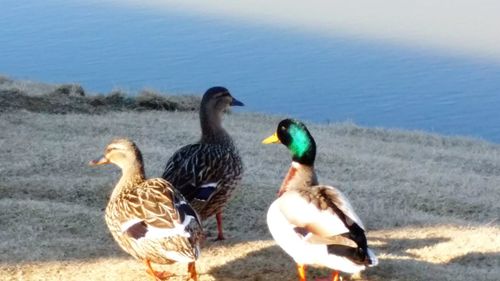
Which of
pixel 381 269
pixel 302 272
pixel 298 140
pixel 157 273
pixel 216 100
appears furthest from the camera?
pixel 216 100

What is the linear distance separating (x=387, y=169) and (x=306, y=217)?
13.1 ft

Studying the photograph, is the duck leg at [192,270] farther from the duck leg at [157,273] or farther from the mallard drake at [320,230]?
the mallard drake at [320,230]

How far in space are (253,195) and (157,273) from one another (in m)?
2.03

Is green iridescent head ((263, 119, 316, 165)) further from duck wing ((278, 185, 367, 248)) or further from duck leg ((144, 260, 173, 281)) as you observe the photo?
duck leg ((144, 260, 173, 281))

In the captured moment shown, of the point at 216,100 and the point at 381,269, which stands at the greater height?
the point at 216,100

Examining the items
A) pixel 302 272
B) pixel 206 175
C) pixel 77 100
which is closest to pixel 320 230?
pixel 302 272

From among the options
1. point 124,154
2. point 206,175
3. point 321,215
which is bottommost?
point 206,175

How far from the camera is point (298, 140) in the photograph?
5.73 m

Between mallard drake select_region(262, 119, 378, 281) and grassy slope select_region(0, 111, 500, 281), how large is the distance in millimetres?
476

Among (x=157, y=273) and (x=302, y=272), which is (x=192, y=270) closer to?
(x=157, y=273)

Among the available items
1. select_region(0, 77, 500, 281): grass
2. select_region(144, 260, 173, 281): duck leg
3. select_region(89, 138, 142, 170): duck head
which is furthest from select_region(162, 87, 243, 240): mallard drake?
select_region(144, 260, 173, 281): duck leg

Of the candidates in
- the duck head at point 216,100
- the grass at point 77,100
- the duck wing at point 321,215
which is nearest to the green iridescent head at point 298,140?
the duck wing at point 321,215

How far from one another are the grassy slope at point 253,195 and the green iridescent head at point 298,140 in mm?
650

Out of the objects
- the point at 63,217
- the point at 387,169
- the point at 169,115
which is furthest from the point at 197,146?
the point at 169,115
